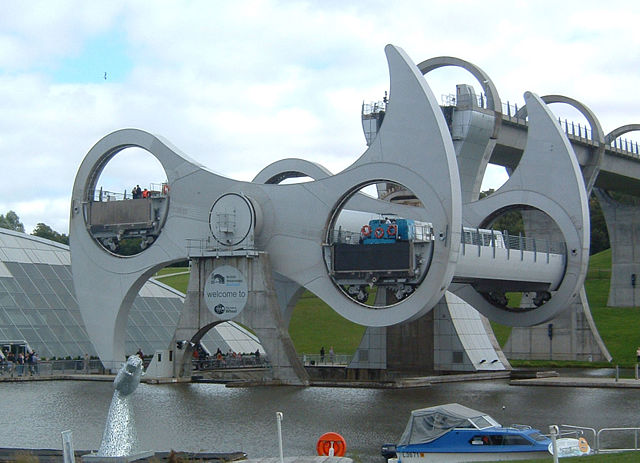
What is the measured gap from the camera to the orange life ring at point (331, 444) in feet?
68.8

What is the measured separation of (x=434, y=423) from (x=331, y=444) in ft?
7.52

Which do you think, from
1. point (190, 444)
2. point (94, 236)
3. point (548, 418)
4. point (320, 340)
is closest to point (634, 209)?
point (320, 340)

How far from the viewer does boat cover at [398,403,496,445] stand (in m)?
21.5

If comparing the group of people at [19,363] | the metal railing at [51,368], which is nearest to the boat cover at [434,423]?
the metal railing at [51,368]

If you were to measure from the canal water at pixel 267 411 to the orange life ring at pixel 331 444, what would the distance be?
1.83m

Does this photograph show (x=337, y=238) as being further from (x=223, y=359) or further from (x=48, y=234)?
(x=48, y=234)

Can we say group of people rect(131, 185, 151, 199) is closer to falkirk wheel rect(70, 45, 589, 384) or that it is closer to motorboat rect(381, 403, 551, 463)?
falkirk wheel rect(70, 45, 589, 384)

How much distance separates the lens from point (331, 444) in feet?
68.6

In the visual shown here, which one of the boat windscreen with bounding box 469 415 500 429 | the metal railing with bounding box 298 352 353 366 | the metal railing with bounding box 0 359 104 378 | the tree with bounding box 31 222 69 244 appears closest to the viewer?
the boat windscreen with bounding box 469 415 500 429

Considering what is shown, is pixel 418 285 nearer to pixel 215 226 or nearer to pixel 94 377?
pixel 215 226

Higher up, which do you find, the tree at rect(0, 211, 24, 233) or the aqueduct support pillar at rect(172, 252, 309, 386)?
the tree at rect(0, 211, 24, 233)

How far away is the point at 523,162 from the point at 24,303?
26880mm

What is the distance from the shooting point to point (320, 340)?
2886 inches

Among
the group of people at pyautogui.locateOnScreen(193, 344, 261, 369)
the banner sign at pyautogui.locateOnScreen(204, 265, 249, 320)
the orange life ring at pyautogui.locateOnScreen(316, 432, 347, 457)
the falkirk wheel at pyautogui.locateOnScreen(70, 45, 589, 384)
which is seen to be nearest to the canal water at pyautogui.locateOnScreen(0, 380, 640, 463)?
the orange life ring at pyautogui.locateOnScreen(316, 432, 347, 457)
